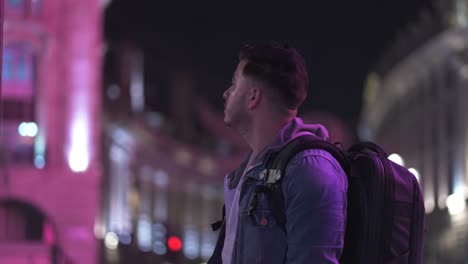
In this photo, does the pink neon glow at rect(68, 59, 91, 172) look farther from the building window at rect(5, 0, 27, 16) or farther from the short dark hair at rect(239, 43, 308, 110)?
the short dark hair at rect(239, 43, 308, 110)

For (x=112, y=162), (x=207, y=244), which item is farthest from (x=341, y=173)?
(x=207, y=244)

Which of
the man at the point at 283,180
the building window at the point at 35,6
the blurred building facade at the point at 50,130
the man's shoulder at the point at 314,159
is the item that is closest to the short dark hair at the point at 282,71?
the man at the point at 283,180

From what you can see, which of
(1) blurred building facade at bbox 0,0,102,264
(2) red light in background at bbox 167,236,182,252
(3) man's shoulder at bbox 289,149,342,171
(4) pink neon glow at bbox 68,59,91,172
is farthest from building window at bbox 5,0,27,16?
(3) man's shoulder at bbox 289,149,342,171

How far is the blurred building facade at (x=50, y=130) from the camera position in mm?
42656

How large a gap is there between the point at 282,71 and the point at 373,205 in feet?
2.01

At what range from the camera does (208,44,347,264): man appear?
4035 mm

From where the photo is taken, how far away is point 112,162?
86000mm

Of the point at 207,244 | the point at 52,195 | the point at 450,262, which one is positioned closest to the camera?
the point at 52,195

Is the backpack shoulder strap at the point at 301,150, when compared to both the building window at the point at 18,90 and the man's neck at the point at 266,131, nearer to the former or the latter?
the man's neck at the point at 266,131

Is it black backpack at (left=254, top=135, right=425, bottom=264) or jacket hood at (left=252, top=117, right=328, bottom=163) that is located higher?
jacket hood at (left=252, top=117, right=328, bottom=163)

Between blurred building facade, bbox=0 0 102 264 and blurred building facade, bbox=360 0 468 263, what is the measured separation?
24333mm

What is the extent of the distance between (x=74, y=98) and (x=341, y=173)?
40594mm

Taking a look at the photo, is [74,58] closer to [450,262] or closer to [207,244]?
[450,262]

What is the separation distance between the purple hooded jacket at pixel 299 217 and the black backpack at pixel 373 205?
0.05 metres
